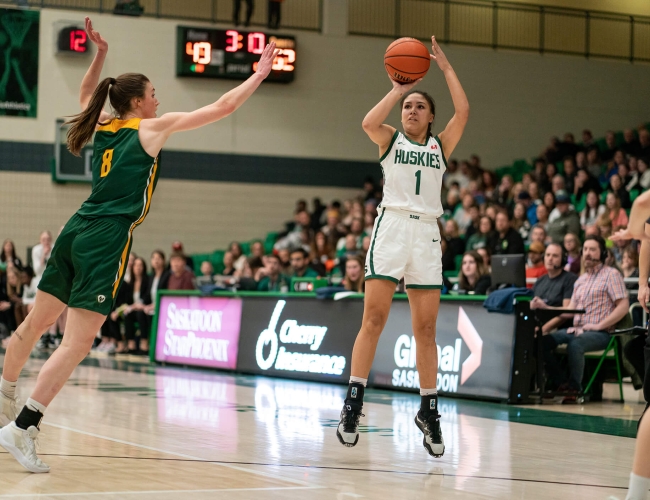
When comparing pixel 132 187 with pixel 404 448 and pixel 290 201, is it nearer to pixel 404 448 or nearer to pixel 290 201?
pixel 404 448

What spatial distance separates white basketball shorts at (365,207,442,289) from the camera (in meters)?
5.31

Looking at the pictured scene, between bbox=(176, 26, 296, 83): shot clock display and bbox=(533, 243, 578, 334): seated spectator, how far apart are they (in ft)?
33.6

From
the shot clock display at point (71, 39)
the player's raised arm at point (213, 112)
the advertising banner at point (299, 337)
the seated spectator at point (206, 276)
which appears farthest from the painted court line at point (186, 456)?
the shot clock display at point (71, 39)

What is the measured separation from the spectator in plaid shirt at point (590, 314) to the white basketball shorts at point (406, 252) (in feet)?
12.5

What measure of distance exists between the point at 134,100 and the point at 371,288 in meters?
1.63

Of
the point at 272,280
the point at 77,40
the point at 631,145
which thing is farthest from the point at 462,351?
the point at 77,40

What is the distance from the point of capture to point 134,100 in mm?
4824

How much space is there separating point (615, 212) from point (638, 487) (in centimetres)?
1046

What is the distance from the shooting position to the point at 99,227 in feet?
15.1

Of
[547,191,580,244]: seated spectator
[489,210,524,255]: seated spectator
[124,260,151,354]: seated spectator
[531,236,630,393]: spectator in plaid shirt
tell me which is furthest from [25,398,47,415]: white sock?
[547,191,580,244]: seated spectator

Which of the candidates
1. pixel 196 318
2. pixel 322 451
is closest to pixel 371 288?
pixel 322 451

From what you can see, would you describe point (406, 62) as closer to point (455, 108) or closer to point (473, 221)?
point (455, 108)

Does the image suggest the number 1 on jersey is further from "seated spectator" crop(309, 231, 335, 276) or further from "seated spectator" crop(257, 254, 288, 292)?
"seated spectator" crop(309, 231, 335, 276)

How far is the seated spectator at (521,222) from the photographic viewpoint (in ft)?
49.5
